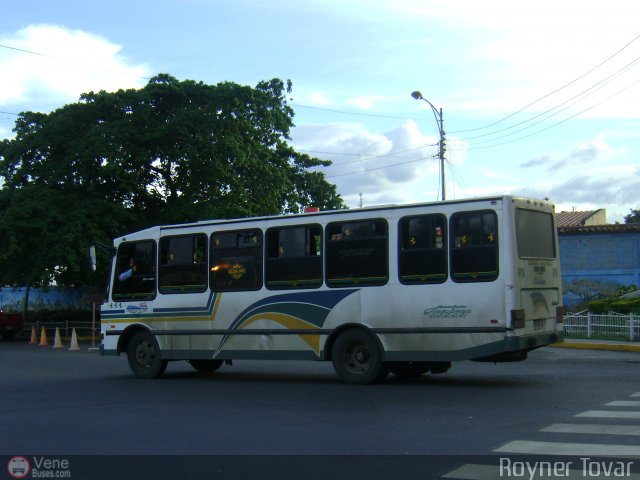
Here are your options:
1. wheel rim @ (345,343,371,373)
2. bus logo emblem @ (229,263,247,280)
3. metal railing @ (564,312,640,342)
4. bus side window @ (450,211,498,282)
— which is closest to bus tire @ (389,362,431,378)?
wheel rim @ (345,343,371,373)

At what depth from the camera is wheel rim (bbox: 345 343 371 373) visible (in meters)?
14.2

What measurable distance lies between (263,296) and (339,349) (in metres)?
1.87

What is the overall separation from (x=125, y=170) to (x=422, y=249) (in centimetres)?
2014

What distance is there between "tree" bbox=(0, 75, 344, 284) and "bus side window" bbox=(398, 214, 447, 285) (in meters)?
17.0

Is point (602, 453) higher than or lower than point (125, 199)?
lower

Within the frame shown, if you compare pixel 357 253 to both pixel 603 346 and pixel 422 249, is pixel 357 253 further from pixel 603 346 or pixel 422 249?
pixel 603 346

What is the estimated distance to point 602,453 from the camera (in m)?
7.64

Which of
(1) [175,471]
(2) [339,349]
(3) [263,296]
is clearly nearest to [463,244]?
(2) [339,349]

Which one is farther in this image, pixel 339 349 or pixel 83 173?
pixel 83 173

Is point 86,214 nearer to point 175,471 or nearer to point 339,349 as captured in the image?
point 339,349

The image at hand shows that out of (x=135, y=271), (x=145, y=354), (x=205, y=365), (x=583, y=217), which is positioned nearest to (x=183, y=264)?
(x=135, y=271)

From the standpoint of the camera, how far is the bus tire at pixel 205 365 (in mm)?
17558

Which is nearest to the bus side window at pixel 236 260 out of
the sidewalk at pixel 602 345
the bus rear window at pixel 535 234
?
the bus rear window at pixel 535 234

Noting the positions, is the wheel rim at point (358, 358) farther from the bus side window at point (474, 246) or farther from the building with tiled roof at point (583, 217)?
the building with tiled roof at point (583, 217)
